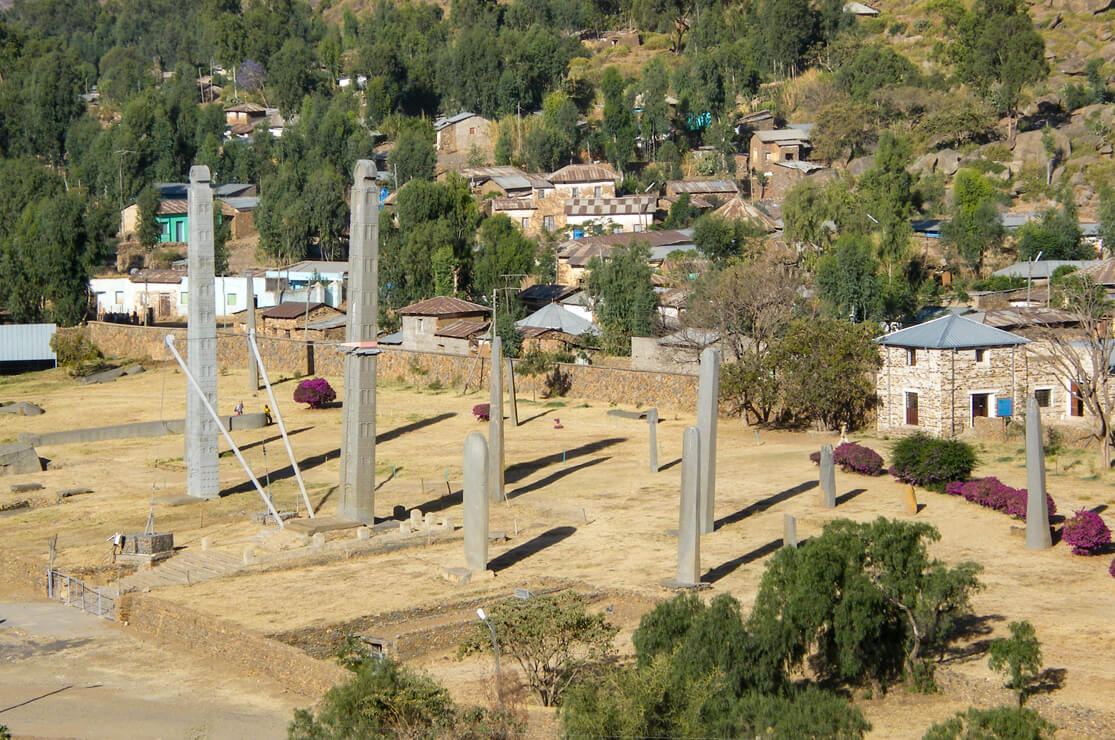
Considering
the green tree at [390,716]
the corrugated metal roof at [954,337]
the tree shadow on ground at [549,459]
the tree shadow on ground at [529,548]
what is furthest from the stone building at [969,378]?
the green tree at [390,716]

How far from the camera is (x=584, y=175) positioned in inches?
3580

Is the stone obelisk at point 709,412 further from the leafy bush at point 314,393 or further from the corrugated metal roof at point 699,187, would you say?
the corrugated metal roof at point 699,187

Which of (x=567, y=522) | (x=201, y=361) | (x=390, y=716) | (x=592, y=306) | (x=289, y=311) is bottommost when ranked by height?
(x=390, y=716)

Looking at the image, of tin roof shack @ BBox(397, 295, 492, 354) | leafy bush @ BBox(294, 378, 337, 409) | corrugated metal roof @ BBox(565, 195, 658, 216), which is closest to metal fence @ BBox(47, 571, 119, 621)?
leafy bush @ BBox(294, 378, 337, 409)

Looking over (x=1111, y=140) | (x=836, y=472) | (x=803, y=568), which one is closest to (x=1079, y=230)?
(x=1111, y=140)

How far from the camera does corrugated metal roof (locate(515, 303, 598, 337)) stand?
59344mm

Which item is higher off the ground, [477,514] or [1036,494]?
[1036,494]

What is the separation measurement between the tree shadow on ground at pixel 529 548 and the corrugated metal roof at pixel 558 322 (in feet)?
85.7

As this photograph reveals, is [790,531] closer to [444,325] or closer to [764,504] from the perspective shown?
[764,504]

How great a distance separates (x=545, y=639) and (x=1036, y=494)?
1271cm

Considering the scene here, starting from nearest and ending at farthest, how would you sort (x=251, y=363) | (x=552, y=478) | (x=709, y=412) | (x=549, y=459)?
(x=709, y=412) → (x=552, y=478) → (x=549, y=459) → (x=251, y=363)

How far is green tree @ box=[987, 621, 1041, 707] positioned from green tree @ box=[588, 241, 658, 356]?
37.2m

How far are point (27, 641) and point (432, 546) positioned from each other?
355 inches

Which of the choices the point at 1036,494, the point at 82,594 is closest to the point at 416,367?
the point at 82,594
